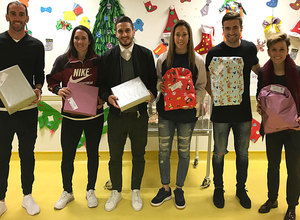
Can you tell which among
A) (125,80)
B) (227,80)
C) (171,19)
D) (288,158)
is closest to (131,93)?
(125,80)

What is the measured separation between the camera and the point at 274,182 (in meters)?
2.23

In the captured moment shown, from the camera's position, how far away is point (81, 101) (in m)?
2.07

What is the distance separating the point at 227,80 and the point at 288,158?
81 cm

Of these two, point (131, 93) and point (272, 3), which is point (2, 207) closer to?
point (131, 93)

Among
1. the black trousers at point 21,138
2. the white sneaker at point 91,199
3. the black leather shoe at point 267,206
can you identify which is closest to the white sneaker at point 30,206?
the black trousers at point 21,138

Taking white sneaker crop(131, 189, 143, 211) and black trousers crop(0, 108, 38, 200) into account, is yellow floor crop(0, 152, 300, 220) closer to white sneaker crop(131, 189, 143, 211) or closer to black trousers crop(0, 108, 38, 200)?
white sneaker crop(131, 189, 143, 211)

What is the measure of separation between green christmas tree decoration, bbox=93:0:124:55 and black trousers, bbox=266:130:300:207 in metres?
2.14

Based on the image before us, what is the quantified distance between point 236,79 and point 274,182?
0.98 metres

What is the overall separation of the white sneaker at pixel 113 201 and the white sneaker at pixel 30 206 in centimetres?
62

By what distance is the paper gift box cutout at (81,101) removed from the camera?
2049 millimetres

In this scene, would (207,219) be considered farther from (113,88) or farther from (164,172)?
(113,88)

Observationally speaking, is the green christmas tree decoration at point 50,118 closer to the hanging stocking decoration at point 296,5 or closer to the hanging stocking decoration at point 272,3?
the hanging stocking decoration at point 272,3

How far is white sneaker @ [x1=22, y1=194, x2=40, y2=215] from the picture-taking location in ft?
7.38

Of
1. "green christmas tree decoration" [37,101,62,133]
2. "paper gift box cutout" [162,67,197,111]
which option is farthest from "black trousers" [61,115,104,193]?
"green christmas tree decoration" [37,101,62,133]
